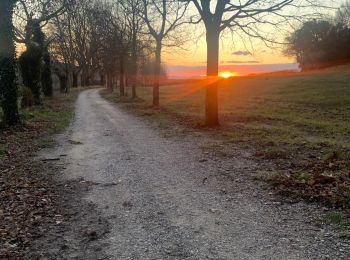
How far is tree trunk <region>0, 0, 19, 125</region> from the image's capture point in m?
17.1

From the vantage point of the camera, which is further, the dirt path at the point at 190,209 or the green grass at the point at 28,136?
the green grass at the point at 28,136

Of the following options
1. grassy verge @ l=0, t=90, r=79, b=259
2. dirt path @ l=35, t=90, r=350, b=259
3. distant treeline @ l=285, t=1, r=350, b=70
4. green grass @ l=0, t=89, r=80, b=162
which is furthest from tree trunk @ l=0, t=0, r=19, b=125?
distant treeline @ l=285, t=1, r=350, b=70

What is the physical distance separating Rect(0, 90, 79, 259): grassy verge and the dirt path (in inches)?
33.9

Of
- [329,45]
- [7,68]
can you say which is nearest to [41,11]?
[7,68]

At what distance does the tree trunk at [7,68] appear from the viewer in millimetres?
17141

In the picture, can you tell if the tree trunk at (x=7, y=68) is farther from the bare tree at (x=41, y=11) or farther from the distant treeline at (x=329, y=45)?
the distant treeline at (x=329, y=45)

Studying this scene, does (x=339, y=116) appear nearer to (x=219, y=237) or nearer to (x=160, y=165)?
(x=160, y=165)

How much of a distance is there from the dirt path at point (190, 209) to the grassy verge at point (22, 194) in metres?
0.86

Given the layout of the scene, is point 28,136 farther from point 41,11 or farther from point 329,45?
point 329,45

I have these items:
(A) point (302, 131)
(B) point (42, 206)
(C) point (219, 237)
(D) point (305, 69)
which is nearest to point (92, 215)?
(B) point (42, 206)

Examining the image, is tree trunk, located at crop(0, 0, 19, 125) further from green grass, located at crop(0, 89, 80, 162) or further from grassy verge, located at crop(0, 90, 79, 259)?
grassy verge, located at crop(0, 90, 79, 259)

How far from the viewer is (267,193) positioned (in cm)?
815

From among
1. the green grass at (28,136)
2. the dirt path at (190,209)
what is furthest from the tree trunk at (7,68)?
the dirt path at (190,209)

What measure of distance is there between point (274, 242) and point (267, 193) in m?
2.46
